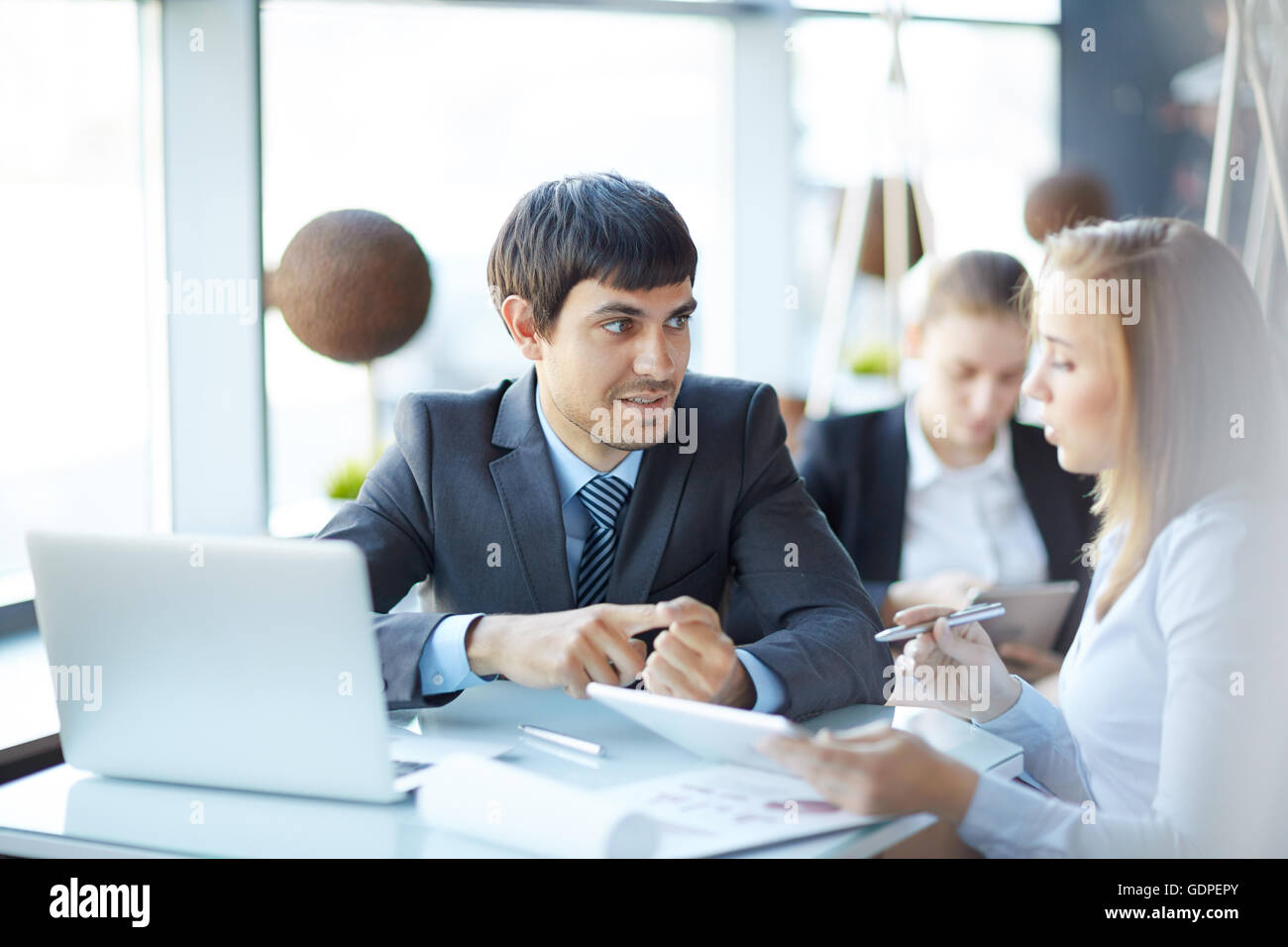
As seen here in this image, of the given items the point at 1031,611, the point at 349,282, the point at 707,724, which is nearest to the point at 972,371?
the point at 1031,611

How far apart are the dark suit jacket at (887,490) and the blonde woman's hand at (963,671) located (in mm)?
1312

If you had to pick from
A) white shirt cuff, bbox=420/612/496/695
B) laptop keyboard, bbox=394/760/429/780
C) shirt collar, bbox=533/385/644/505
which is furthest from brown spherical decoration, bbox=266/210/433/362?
laptop keyboard, bbox=394/760/429/780

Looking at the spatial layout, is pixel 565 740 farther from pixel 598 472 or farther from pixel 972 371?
pixel 972 371

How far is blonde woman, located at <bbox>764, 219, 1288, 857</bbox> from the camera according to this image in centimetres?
117

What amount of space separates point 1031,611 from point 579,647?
1.43 metres

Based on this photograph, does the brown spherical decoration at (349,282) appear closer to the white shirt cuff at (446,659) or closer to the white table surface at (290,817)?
the white shirt cuff at (446,659)

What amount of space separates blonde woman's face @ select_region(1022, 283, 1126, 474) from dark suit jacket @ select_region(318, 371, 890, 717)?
46cm

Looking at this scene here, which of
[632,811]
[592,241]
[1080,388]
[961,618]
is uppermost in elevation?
[592,241]

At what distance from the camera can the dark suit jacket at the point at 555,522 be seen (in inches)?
73.0

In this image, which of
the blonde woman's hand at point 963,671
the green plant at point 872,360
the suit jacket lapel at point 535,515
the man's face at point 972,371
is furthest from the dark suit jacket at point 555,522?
the green plant at point 872,360

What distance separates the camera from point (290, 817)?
4.04 ft
